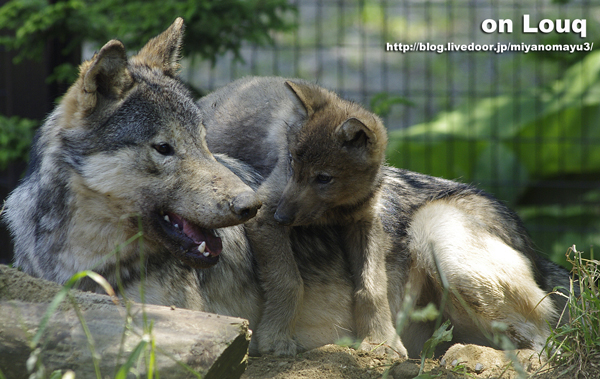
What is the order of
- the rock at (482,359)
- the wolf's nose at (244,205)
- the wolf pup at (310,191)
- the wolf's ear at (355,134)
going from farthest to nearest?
the wolf's ear at (355,134), the wolf pup at (310,191), the rock at (482,359), the wolf's nose at (244,205)

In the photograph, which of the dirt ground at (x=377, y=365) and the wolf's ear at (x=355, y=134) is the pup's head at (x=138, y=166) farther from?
the wolf's ear at (x=355, y=134)

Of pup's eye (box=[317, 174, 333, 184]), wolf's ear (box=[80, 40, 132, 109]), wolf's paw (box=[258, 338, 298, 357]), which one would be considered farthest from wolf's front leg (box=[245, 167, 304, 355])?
wolf's ear (box=[80, 40, 132, 109])

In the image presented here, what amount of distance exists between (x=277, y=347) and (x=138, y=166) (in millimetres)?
1417

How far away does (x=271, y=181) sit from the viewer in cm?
411

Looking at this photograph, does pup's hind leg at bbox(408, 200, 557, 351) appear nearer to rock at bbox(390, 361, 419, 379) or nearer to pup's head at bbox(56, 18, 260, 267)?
rock at bbox(390, 361, 419, 379)

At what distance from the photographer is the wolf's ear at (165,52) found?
3.58 m

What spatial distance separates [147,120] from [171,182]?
371mm

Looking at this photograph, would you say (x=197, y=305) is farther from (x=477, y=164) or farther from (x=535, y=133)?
(x=535, y=133)

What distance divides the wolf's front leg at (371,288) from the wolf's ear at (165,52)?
1.68m

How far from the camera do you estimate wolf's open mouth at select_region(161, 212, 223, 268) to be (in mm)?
3162

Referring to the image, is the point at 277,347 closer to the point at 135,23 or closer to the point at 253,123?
the point at 253,123

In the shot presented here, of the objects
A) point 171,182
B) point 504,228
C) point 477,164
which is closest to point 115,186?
point 171,182

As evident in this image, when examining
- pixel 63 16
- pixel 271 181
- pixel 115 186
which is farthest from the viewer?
pixel 63 16

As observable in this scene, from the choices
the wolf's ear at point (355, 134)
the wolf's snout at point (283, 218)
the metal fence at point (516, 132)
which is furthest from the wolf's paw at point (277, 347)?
the metal fence at point (516, 132)
